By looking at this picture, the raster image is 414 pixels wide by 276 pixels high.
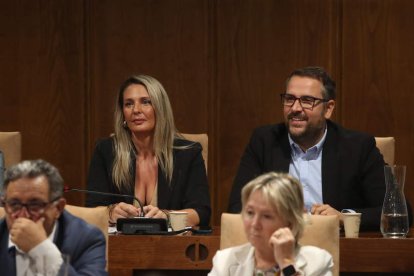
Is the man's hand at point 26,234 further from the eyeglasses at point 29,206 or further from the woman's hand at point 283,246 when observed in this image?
the woman's hand at point 283,246

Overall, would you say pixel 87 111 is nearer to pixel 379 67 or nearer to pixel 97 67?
pixel 97 67

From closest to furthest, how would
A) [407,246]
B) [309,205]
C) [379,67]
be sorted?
[407,246] < [309,205] < [379,67]

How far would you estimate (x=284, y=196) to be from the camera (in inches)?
116

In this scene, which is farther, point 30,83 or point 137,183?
point 30,83

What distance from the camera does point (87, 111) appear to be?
240 inches

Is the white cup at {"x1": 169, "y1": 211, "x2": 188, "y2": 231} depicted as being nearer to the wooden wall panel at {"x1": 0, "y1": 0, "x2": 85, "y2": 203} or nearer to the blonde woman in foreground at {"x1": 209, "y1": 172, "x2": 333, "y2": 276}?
the blonde woman in foreground at {"x1": 209, "y1": 172, "x2": 333, "y2": 276}

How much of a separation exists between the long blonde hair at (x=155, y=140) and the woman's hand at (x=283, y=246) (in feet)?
6.28

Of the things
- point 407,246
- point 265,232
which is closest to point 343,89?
point 407,246

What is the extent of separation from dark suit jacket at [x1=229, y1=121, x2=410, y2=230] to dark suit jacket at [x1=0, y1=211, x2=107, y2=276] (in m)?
1.45

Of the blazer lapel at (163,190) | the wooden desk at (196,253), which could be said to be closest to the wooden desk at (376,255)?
the wooden desk at (196,253)

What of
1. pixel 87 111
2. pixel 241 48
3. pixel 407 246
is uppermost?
pixel 241 48

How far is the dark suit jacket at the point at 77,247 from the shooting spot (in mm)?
3072

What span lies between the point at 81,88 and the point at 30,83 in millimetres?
308

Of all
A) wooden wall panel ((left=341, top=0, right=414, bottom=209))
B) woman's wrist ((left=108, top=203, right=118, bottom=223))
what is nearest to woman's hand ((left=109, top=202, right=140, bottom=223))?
woman's wrist ((left=108, top=203, right=118, bottom=223))
